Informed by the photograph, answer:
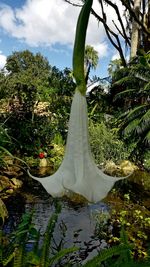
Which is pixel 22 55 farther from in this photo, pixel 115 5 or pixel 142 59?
pixel 142 59

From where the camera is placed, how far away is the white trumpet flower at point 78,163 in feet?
2.13

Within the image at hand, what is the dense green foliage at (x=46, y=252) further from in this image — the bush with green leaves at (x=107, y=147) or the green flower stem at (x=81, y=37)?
the bush with green leaves at (x=107, y=147)

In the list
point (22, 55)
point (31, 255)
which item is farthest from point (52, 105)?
point (22, 55)

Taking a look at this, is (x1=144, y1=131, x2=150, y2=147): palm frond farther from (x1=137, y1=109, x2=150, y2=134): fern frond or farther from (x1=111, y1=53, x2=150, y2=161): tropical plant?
(x1=137, y1=109, x2=150, y2=134): fern frond

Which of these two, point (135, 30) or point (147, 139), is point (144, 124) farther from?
point (135, 30)

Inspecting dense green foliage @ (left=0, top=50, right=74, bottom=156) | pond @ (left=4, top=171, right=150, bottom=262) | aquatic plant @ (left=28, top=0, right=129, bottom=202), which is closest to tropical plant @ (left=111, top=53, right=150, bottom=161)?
pond @ (left=4, top=171, right=150, bottom=262)

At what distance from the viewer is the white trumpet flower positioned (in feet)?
2.13

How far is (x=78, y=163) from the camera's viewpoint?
26.0 inches

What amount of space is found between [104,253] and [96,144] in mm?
6638

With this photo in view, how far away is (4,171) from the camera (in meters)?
6.55

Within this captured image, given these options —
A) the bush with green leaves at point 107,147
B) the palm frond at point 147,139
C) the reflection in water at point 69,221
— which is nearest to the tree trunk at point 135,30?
the bush with green leaves at point 107,147

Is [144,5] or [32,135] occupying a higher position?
[144,5]

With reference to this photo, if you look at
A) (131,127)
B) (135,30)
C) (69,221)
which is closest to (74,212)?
(69,221)

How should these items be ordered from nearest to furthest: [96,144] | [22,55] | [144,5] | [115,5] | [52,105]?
[96,144] < [115,5] < [52,105] < [144,5] < [22,55]
